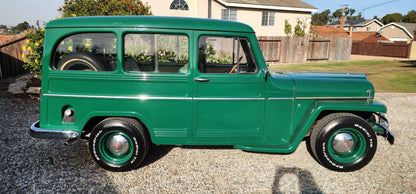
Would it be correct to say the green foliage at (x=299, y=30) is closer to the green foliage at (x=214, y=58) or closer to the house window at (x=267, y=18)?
the house window at (x=267, y=18)

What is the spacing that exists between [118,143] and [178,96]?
109 cm

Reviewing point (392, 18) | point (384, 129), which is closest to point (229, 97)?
point (384, 129)

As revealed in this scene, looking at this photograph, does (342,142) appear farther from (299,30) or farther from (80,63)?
(299,30)

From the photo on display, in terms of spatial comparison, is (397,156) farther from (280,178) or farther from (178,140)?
(178,140)

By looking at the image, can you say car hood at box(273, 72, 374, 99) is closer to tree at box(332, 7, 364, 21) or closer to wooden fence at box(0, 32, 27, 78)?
wooden fence at box(0, 32, 27, 78)

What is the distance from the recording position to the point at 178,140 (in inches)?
150

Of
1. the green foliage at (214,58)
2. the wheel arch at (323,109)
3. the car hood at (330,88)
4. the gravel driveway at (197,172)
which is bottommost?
the gravel driveway at (197,172)

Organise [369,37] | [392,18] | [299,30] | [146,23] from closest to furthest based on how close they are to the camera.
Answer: [146,23]
[299,30]
[369,37]
[392,18]

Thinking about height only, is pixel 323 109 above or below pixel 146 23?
below

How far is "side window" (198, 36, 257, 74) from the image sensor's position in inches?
146

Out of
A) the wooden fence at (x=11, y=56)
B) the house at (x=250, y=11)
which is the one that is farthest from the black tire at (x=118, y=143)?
the house at (x=250, y=11)

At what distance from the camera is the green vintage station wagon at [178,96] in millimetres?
3609

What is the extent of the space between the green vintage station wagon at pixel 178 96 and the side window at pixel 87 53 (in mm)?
13

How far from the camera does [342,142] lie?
3.85 m
